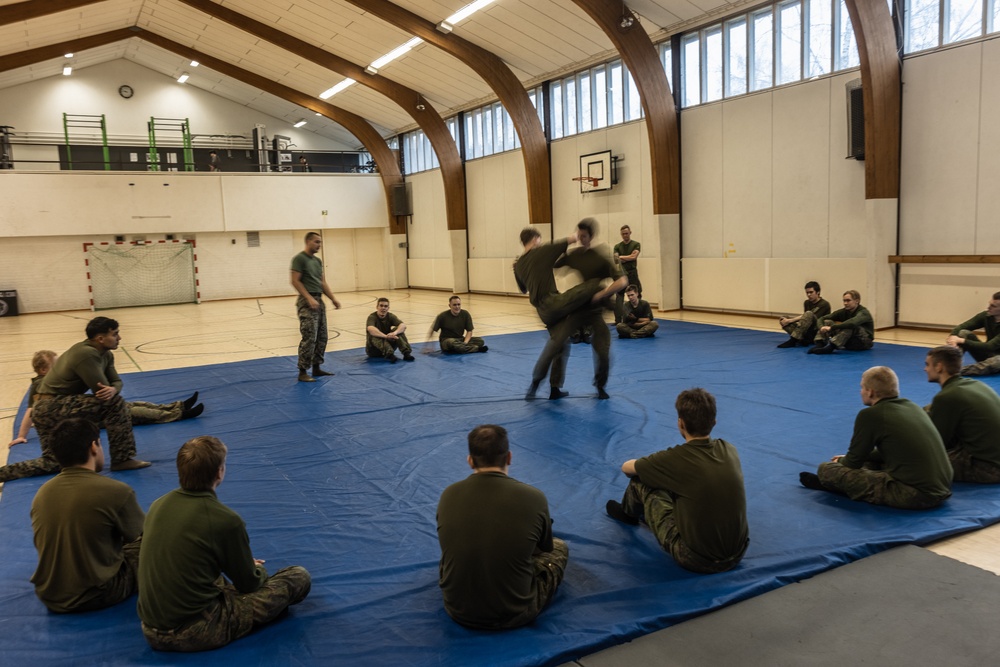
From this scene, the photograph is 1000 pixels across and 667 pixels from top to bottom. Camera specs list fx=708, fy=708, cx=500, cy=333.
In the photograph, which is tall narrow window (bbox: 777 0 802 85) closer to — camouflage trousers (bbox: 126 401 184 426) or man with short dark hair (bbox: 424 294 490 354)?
man with short dark hair (bbox: 424 294 490 354)

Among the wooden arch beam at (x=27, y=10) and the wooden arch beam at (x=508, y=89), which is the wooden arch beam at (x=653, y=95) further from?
the wooden arch beam at (x=27, y=10)

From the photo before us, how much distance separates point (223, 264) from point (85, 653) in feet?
83.8

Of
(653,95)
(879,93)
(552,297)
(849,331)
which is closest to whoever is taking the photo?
(552,297)

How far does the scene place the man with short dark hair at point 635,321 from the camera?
12.8 meters

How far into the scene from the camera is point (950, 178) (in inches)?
452

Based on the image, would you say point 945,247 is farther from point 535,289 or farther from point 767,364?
point 535,289

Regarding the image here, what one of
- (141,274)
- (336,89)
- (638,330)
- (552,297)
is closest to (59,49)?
(141,274)

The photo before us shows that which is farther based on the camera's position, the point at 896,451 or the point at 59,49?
the point at 59,49

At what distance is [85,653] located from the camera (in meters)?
3.28

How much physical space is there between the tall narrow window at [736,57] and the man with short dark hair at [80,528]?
48.0ft

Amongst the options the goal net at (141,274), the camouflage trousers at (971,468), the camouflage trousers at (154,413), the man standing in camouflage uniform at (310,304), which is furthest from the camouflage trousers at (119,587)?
the goal net at (141,274)

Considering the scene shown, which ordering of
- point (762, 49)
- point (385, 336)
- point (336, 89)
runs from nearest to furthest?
point (385, 336)
point (762, 49)
point (336, 89)

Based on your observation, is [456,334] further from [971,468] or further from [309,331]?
[971,468]

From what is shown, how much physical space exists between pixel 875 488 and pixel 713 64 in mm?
13106
